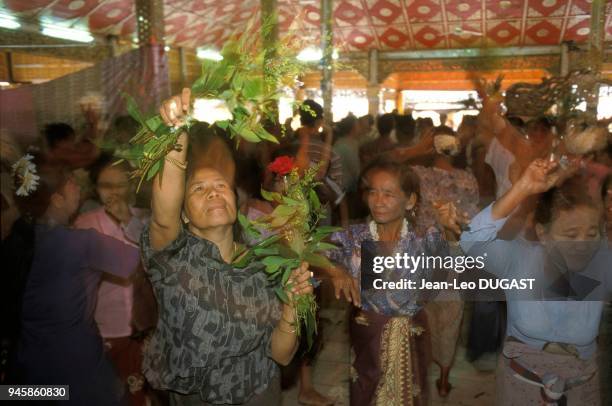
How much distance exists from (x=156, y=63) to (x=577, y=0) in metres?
7.21

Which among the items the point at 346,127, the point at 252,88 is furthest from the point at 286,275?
the point at 346,127

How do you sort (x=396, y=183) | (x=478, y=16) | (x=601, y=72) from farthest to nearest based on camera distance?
(x=478, y=16) < (x=601, y=72) < (x=396, y=183)

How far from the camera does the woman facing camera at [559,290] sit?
6.00ft

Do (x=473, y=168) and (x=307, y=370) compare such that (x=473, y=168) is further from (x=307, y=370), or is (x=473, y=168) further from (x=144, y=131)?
(x=144, y=131)

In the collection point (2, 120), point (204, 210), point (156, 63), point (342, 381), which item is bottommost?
point (342, 381)

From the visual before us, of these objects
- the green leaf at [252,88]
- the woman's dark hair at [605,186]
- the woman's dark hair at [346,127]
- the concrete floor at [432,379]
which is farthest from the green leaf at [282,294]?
the woman's dark hair at [346,127]

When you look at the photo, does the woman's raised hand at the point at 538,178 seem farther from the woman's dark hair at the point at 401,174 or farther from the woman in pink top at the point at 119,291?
the woman in pink top at the point at 119,291

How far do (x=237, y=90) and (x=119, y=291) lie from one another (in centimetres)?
132

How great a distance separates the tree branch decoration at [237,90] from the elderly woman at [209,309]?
20 cm

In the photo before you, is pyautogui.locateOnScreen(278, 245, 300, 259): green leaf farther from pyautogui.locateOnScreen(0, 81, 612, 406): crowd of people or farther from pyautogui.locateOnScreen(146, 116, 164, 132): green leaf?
pyautogui.locateOnScreen(146, 116, 164, 132): green leaf

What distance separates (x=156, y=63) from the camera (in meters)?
4.23

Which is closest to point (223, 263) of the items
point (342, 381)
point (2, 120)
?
point (2, 120)

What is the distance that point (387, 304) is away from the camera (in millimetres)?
2092

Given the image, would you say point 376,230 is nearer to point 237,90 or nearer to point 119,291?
point 237,90
